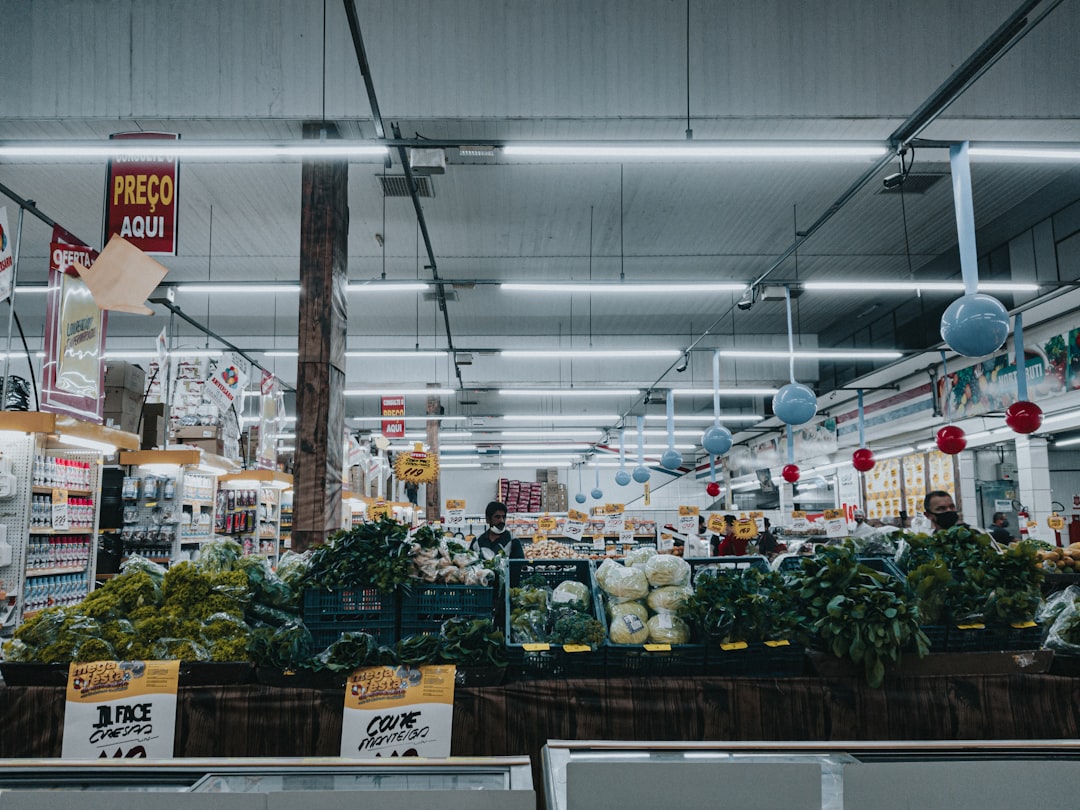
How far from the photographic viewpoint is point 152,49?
22.7 ft

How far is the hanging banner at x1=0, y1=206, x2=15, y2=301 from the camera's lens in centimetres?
530

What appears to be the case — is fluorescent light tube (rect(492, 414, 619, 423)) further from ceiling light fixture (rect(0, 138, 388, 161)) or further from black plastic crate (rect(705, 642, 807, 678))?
black plastic crate (rect(705, 642, 807, 678))

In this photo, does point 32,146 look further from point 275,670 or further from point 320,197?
point 275,670

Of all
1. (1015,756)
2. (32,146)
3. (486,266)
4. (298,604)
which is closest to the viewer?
(1015,756)

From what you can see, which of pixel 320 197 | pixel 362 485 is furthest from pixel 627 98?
pixel 362 485

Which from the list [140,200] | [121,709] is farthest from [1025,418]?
[140,200]

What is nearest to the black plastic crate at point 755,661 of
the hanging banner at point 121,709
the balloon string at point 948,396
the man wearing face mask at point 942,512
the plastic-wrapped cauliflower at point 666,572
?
the plastic-wrapped cauliflower at point 666,572

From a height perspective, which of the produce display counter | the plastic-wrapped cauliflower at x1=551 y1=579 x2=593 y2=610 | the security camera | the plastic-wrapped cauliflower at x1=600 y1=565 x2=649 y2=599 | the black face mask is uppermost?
the security camera

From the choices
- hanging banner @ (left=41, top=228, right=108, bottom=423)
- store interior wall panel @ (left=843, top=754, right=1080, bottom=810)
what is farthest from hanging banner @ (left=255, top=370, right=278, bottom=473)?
store interior wall panel @ (left=843, top=754, right=1080, bottom=810)

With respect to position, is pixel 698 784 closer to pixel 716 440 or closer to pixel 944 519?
pixel 944 519

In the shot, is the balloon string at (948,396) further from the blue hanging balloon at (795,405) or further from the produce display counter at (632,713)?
the produce display counter at (632,713)

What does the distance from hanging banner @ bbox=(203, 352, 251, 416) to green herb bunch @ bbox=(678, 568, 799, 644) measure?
7697 mm

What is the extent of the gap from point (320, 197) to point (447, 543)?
4381 mm

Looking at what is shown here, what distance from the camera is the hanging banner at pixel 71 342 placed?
20.2 feet
